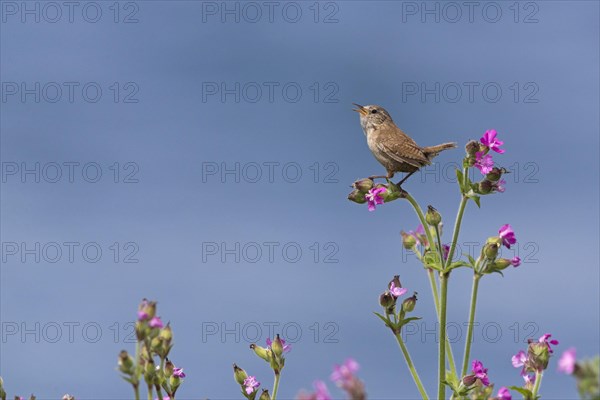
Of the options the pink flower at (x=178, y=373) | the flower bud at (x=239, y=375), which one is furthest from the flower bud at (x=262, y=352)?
the pink flower at (x=178, y=373)

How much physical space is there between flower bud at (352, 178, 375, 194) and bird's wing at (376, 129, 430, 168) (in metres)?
0.89

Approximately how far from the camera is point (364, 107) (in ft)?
30.0

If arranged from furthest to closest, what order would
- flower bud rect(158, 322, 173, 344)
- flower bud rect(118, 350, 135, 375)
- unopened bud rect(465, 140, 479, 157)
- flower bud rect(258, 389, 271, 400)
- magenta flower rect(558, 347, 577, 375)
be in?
unopened bud rect(465, 140, 479, 157) → flower bud rect(258, 389, 271, 400) → flower bud rect(158, 322, 173, 344) → flower bud rect(118, 350, 135, 375) → magenta flower rect(558, 347, 577, 375)

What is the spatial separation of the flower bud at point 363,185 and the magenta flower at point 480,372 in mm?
1630

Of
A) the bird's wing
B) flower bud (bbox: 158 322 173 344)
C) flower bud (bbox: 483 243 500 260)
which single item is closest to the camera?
flower bud (bbox: 158 322 173 344)

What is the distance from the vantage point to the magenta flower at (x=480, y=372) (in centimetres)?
525

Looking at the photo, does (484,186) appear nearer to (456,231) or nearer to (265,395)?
(456,231)

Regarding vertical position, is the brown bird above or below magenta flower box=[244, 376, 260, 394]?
above

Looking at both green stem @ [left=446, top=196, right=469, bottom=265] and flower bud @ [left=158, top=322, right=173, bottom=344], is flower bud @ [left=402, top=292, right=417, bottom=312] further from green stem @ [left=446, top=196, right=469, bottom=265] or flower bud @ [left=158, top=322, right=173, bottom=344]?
flower bud @ [left=158, top=322, right=173, bottom=344]

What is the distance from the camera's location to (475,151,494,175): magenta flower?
5.95m

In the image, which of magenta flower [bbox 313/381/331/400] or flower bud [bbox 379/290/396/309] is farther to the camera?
flower bud [bbox 379/290/396/309]

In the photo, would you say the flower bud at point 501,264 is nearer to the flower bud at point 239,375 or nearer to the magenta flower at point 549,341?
the magenta flower at point 549,341

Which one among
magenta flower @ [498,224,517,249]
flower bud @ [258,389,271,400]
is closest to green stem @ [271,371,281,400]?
flower bud @ [258,389,271,400]

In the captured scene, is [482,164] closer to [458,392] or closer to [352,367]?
[458,392]
